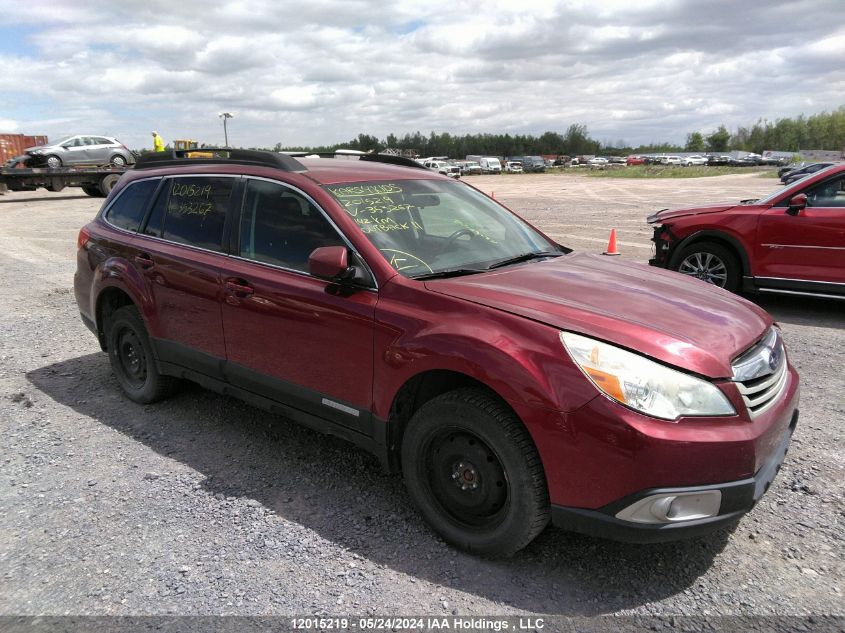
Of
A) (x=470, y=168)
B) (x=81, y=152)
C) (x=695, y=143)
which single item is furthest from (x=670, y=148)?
(x=81, y=152)

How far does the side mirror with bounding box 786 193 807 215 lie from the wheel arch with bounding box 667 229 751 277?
0.63m

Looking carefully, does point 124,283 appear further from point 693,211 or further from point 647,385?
point 693,211

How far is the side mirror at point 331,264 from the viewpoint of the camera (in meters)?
3.08

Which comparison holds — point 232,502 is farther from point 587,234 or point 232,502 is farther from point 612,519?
point 587,234

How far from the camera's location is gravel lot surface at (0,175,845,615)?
265cm

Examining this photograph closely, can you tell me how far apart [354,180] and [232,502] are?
195 centimetres

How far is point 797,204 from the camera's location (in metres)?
7.21

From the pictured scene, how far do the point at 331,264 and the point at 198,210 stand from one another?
5.34 ft

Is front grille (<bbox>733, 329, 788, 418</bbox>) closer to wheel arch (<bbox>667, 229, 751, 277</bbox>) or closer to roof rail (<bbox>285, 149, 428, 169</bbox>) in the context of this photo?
roof rail (<bbox>285, 149, 428, 169</bbox>)

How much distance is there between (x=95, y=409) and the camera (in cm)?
471

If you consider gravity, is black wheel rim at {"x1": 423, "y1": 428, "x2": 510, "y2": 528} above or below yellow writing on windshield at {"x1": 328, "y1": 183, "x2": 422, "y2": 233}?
below

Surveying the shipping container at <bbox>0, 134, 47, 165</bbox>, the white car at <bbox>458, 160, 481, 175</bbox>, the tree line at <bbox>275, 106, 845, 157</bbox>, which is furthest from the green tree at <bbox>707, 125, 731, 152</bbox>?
the shipping container at <bbox>0, 134, 47, 165</bbox>

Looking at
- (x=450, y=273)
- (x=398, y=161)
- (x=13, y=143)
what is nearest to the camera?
(x=450, y=273)

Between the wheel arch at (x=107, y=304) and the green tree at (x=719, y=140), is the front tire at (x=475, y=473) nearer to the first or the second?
the wheel arch at (x=107, y=304)
